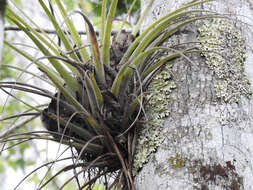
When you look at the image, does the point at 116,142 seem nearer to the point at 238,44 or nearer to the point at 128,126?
the point at 128,126

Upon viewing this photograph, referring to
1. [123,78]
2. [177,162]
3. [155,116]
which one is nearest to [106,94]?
[123,78]

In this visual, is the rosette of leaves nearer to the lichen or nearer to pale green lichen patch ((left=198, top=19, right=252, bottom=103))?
pale green lichen patch ((left=198, top=19, right=252, bottom=103))

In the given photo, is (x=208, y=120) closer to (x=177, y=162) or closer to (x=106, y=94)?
(x=177, y=162)

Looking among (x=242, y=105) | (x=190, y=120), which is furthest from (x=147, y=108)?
(x=242, y=105)

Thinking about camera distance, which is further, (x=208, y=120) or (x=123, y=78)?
(x=123, y=78)

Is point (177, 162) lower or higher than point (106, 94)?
lower

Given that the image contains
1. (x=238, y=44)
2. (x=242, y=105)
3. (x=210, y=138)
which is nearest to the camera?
(x=210, y=138)

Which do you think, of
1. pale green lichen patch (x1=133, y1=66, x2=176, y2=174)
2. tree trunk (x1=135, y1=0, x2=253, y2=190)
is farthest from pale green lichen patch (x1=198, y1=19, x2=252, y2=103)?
pale green lichen patch (x1=133, y1=66, x2=176, y2=174)

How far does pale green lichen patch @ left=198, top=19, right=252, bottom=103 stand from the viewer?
1.17 metres

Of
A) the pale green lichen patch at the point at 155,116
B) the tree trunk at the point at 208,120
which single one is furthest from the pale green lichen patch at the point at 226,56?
the pale green lichen patch at the point at 155,116

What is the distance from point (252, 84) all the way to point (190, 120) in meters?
0.32

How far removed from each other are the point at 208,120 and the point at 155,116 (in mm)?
188

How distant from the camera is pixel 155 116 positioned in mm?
1197

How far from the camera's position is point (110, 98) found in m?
1.26
